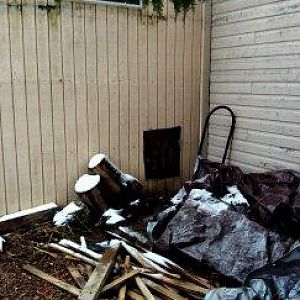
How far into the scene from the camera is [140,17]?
4.27 meters

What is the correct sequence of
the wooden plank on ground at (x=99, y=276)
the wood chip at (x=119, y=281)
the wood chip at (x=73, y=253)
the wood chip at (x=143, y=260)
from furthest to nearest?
the wood chip at (x=73, y=253), the wood chip at (x=143, y=260), the wood chip at (x=119, y=281), the wooden plank on ground at (x=99, y=276)

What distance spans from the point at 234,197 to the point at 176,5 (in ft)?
7.42

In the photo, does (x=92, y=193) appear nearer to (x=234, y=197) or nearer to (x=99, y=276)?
(x=99, y=276)

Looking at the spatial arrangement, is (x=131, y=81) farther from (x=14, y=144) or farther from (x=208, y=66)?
(x=14, y=144)

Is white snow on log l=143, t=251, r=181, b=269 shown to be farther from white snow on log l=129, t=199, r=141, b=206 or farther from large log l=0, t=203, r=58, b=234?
large log l=0, t=203, r=58, b=234

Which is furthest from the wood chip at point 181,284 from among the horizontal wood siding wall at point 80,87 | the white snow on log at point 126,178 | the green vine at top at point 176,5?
the green vine at top at point 176,5

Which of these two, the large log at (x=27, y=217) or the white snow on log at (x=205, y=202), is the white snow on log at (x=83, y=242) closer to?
the large log at (x=27, y=217)

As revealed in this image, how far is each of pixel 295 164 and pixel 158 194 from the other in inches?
62.8

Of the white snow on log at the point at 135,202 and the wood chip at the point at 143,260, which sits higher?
the white snow on log at the point at 135,202

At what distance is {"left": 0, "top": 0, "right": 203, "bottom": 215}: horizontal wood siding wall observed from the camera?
3.70 m

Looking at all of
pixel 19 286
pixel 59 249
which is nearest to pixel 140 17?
pixel 59 249

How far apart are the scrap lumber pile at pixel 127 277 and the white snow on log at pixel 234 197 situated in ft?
2.67

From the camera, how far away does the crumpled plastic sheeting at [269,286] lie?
2.34 meters

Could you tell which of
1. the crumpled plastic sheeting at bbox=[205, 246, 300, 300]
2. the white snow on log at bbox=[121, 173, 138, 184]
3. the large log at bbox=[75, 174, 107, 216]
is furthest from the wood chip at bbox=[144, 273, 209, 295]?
the white snow on log at bbox=[121, 173, 138, 184]
